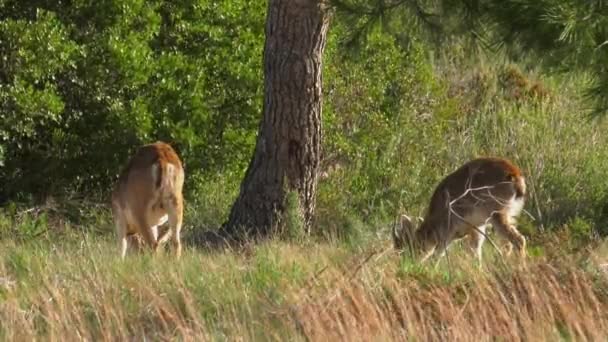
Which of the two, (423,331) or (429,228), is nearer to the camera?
(423,331)

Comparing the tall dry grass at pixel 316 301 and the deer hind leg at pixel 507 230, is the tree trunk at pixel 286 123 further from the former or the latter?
the tall dry grass at pixel 316 301

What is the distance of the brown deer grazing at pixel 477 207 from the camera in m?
13.4

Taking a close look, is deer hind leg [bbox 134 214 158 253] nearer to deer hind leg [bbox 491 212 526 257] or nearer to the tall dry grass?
the tall dry grass

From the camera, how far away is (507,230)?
1337cm

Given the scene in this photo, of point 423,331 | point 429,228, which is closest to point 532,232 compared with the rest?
point 429,228

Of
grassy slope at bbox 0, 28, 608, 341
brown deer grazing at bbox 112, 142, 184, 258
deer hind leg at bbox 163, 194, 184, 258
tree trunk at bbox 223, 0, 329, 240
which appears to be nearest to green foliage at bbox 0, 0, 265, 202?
grassy slope at bbox 0, 28, 608, 341

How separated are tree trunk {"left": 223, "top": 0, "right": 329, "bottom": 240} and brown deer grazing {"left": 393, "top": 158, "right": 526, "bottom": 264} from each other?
1574mm

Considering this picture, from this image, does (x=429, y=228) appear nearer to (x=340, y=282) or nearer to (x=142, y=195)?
(x=142, y=195)

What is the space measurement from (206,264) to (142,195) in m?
3.12

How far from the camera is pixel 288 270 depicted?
10.1 metres

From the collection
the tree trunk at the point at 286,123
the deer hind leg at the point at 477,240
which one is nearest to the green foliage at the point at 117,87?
the tree trunk at the point at 286,123

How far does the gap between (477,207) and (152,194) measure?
3.38m

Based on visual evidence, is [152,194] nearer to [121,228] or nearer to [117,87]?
[121,228]

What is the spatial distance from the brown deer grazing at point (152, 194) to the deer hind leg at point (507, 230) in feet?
10.8
